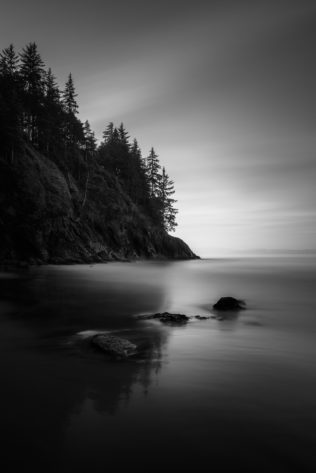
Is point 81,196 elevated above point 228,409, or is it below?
above

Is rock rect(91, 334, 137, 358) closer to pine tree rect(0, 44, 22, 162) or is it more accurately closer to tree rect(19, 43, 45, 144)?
pine tree rect(0, 44, 22, 162)

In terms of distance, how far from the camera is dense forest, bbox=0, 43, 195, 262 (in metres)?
33.2

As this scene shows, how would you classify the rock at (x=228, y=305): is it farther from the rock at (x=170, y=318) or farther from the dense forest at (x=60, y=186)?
the dense forest at (x=60, y=186)

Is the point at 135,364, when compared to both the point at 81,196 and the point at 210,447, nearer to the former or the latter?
the point at 210,447

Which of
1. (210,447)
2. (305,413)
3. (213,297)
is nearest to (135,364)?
(210,447)

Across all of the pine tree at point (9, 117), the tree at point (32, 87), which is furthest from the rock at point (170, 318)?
the tree at point (32, 87)

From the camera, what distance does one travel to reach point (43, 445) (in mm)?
3436

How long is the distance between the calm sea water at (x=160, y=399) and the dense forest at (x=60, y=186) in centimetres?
2597

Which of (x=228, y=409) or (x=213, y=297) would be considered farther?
(x=213, y=297)

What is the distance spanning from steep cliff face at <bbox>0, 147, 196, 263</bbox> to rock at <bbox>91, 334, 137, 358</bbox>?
2804cm

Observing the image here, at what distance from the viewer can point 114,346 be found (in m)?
6.73

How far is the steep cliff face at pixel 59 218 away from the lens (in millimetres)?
32188

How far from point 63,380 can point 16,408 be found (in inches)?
42.3

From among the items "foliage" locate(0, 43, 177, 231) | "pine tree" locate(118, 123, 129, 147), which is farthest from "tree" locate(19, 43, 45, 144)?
"pine tree" locate(118, 123, 129, 147)
